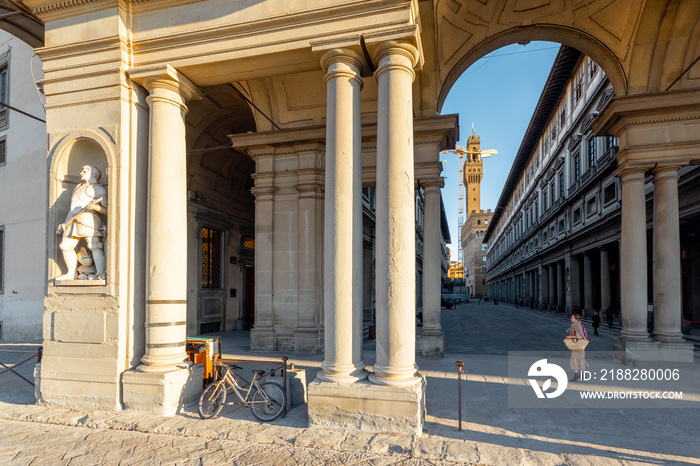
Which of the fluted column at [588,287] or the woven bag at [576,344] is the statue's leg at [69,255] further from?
the fluted column at [588,287]

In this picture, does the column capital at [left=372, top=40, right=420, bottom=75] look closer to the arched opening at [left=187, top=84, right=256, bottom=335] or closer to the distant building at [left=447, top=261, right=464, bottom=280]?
the arched opening at [left=187, top=84, right=256, bottom=335]

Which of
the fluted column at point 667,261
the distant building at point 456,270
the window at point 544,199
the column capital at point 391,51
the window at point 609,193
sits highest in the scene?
the window at point 544,199

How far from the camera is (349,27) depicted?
6.77 m

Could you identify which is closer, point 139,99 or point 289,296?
point 139,99

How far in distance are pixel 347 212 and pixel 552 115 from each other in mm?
37868

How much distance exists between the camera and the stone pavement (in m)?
5.55

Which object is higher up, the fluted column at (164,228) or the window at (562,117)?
the window at (562,117)

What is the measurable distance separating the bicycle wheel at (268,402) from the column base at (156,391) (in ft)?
4.36

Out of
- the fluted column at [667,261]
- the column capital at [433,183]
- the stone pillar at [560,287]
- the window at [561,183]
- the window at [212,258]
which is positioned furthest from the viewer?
the stone pillar at [560,287]

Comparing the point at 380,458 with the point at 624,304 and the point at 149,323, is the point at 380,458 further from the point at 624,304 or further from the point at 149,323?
the point at 624,304

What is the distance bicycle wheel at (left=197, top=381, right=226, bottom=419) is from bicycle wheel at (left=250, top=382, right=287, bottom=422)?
503 millimetres

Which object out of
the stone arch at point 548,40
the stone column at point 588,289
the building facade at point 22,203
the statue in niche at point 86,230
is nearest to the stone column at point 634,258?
the stone arch at point 548,40

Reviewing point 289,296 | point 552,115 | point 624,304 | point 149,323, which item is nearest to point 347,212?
point 149,323

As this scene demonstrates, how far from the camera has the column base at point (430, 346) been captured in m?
12.7
